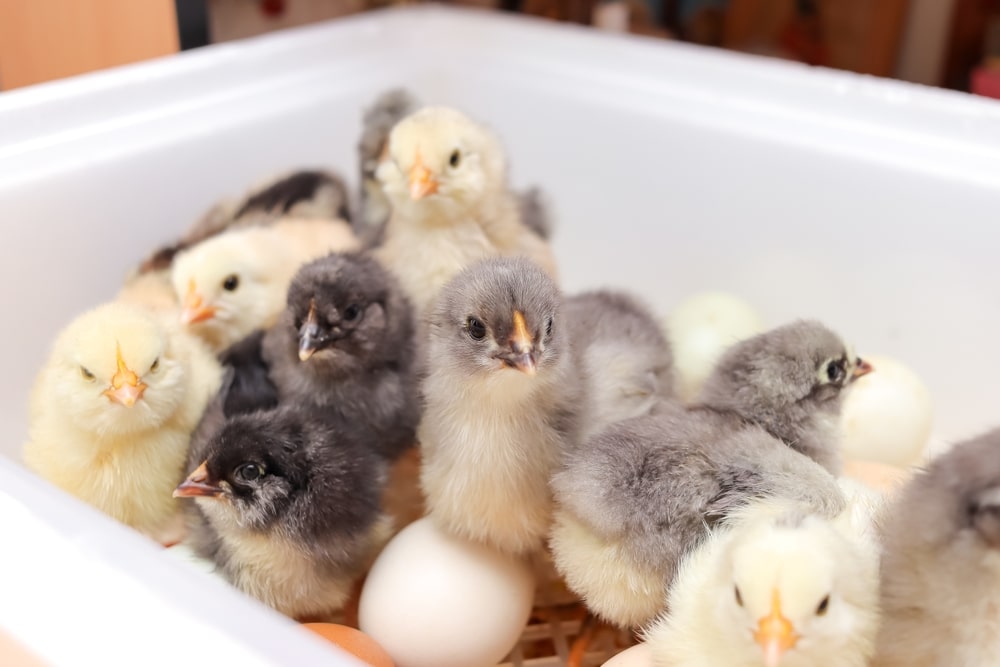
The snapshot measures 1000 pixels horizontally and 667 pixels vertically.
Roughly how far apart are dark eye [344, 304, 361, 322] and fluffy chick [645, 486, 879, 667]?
1.63ft

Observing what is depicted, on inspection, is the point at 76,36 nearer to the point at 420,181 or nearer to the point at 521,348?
the point at 420,181

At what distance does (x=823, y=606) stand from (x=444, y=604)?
0.43m

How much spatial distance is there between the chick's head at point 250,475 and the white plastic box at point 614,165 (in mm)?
451

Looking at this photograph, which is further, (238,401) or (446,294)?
(238,401)

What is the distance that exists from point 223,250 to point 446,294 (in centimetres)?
46

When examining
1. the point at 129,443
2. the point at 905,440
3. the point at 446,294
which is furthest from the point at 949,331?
the point at 129,443

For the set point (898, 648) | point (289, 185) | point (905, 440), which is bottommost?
point (905, 440)

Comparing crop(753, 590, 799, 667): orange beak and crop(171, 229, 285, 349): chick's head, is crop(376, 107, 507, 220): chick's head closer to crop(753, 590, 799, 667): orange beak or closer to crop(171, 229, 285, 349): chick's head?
crop(171, 229, 285, 349): chick's head

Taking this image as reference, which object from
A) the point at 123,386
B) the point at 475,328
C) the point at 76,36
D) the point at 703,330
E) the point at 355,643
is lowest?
the point at 355,643

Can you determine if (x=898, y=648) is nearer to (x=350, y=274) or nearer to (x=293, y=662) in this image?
(x=293, y=662)

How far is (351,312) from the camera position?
1.11 metres

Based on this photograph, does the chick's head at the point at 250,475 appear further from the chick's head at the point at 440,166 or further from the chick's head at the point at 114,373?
the chick's head at the point at 440,166

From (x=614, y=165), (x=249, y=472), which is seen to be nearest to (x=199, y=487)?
(x=249, y=472)

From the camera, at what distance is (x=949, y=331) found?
138 cm
